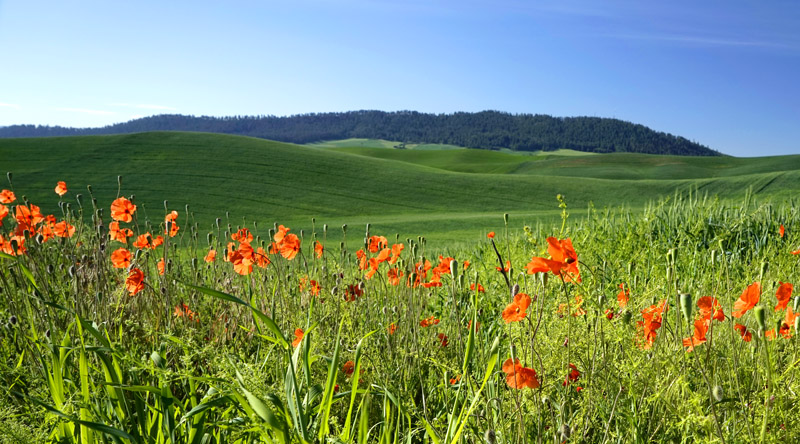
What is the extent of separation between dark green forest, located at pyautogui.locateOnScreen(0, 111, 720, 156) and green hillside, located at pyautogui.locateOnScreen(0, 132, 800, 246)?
84133 millimetres

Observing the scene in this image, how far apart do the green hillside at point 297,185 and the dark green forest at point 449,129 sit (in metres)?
84.1

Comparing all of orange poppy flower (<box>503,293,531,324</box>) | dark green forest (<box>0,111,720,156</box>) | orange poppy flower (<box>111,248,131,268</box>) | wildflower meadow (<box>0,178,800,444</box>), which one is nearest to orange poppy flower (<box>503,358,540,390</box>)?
wildflower meadow (<box>0,178,800,444</box>)

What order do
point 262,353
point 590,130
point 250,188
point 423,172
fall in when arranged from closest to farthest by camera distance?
1. point 262,353
2. point 250,188
3. point 423,172
4. point 590,130

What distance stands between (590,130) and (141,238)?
124624 millimetres

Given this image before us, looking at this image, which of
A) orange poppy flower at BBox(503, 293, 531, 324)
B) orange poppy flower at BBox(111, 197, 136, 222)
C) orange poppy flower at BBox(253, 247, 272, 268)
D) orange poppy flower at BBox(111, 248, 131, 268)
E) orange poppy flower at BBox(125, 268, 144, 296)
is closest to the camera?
orange poppy flower at BBox(503, 293, 531, 324)

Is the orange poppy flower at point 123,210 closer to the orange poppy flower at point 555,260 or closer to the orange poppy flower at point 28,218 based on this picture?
the orange poppy flower at point 28,218

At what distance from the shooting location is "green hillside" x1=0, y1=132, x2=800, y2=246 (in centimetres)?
2064

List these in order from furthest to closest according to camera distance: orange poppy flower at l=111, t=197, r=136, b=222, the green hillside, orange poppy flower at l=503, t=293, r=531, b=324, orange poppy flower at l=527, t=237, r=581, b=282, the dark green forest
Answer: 1. the dark green forest
2. the green hillside
3. orange poppy flower at l=111, t=197, r=136, b=222
4. orange poppy flower at l=503, t=293, r=531, b=324
5. orange poppy flower at l=527, t=237, r=581, b=282

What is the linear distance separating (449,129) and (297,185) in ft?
359

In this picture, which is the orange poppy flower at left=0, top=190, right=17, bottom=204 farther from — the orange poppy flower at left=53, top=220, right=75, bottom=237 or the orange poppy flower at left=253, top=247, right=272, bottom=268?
the orange poppy flower at left=253, top=247, right=272, bottom=268

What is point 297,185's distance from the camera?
26312 mm

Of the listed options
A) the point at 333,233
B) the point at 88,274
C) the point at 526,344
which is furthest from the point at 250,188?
the point at 526,344

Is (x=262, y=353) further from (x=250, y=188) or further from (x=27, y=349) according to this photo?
(x=250, y=188)

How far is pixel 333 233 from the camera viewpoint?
647 inches
